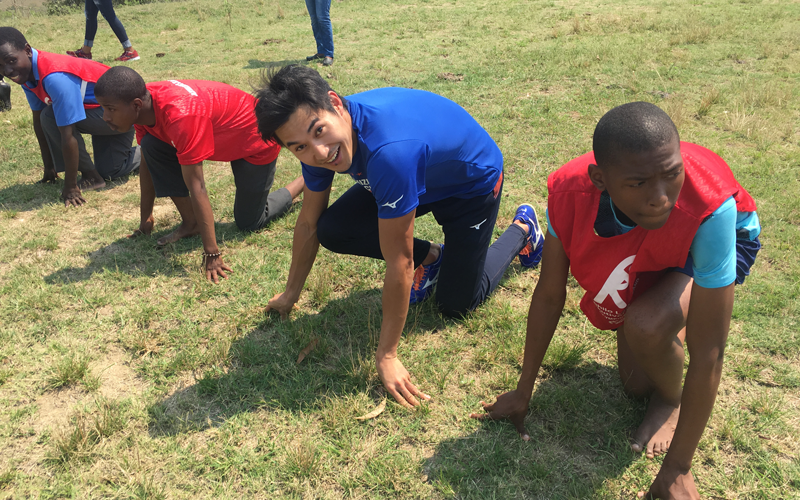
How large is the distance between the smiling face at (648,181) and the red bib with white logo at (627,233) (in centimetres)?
12

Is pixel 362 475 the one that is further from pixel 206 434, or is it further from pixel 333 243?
pixel 333 243

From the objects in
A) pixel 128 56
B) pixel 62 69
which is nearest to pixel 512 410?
pixel 62 69

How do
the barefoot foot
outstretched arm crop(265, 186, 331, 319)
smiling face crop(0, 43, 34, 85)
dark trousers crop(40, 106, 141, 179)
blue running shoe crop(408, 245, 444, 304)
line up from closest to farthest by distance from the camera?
1. outstretched arm crop(265, 186, 331, 319)
2. blue running shoe crop(408, 245, 444, 304)
3. smiling face crop(0, 43, 34, 85)
4. dark trousers crop(40, 106, 141, 179)
5. the barefoot foot

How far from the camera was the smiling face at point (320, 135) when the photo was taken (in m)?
2.36

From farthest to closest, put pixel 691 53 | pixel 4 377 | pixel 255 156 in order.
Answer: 1. pixel 691 53
2. pixel 255 156
3. pixel 4 377

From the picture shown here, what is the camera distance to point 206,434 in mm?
2678

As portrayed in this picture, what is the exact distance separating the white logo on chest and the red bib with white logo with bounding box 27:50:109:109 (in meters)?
4.58

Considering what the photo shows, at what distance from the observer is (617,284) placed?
228 centimetres

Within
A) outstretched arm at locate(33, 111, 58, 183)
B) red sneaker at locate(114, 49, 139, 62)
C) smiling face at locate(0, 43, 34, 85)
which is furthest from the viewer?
red sneaker at locate(114, 49, 139, 62)

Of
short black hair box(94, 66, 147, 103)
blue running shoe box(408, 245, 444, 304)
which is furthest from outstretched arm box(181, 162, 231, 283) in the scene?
blue running shoe box(408, 245, 444, 304)

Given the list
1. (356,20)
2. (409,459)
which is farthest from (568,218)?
(356,20)

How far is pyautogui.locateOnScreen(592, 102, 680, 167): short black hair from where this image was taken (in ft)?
5.65

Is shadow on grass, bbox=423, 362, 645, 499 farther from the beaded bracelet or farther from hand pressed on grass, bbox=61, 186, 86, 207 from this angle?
hand pressed on grass, bbox=61, 186, 86, 207

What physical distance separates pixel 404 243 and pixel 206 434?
1348 millimetres
